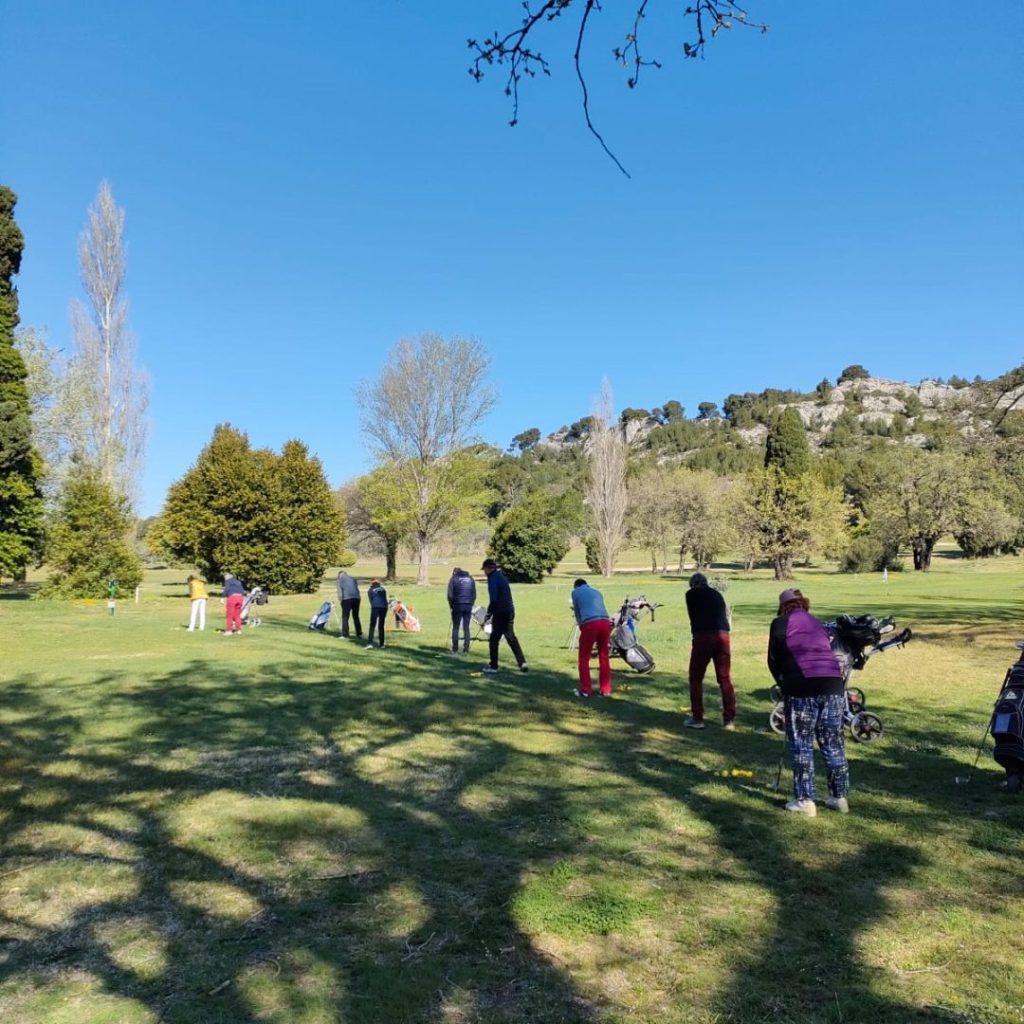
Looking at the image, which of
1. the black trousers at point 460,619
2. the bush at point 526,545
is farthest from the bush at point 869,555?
the black trousers at point 460,619

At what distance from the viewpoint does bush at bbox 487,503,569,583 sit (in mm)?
46812

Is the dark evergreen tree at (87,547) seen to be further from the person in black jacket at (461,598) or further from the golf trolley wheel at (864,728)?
the golf trolley wheel at (864,728)

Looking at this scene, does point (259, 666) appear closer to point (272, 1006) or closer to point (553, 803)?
point (553, 803)

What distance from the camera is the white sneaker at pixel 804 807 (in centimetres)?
557

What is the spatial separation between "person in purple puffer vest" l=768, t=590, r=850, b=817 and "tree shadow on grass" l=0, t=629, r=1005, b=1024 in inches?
14.7

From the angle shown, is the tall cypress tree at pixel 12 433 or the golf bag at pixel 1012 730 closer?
the golf bag at pixel 1012 730

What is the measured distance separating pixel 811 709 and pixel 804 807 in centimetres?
73

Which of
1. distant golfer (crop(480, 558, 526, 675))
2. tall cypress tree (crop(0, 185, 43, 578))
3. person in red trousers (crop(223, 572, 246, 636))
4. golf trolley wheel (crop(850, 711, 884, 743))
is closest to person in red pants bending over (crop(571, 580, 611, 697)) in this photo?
distant golfer (crop(480, 558, 526, 675))

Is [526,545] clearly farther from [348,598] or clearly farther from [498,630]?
[498,630]

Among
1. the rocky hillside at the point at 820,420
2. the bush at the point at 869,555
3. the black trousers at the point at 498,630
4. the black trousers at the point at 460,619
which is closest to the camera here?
the black trousers at the point at 498,630

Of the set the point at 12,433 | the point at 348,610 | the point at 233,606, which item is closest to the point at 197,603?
the point at 233,606

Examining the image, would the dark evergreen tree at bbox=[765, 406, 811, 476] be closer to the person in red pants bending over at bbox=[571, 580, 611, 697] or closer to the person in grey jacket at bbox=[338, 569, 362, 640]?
the person in grey jacket at bbox=[338, 569, 362, 640]

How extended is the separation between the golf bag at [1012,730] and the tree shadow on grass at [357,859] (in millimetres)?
639

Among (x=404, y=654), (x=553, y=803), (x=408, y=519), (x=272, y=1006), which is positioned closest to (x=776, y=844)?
(x=553, y=803)
